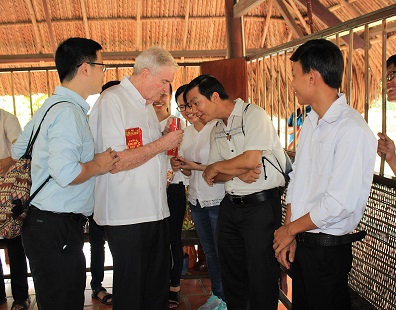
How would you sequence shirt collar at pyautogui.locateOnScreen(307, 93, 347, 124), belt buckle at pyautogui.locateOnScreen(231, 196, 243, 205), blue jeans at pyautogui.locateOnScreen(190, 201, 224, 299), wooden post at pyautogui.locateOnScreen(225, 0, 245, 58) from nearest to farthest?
shirt collar at pyautogui.locateOnScreen(307, 93, 347, 124)
belt buckle at pyautogui.locateOnScreen(231, 196, 243, 205)
blue jeans at pyautogui.locateOnScreen(190, 201, 224, 299)
wooden post at pyautogui.locateOnScreen(225, 0, 245, 58)

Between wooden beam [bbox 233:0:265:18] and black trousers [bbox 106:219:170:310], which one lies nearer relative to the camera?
black trousers [bbox 106:219:170:310]

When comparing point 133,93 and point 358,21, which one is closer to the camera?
point 358,21

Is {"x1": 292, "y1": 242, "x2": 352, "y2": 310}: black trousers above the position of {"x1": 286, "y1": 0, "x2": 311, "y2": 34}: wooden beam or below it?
below

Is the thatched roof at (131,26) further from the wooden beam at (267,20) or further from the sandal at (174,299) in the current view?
the sandal at (174,299)

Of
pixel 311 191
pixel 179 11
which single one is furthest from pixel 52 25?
pixel 311 191

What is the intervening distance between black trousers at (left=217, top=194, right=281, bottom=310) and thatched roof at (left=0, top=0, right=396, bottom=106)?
22.5 ft

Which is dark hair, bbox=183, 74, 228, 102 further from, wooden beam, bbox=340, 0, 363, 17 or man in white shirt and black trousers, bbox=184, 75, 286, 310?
wooden beam, bbox=340, 0, 363, 17

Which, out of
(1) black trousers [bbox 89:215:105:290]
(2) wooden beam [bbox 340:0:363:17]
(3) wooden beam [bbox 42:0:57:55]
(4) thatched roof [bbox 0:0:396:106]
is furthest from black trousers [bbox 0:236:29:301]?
(2) wooden beam [bbox 340:0:363:17]

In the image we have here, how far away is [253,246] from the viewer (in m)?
2.94

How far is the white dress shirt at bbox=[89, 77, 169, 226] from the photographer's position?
2504 millimetres

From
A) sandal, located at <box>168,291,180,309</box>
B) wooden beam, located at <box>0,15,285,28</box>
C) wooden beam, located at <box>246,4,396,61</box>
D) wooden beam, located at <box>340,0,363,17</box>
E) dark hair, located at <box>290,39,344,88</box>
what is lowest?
sandal, located at <box>168,291,180,309</box>

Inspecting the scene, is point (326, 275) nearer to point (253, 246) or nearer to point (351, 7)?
point (253, 246)

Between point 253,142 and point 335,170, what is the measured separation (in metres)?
0.97

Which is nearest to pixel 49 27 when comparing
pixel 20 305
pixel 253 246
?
pixel 20 305
